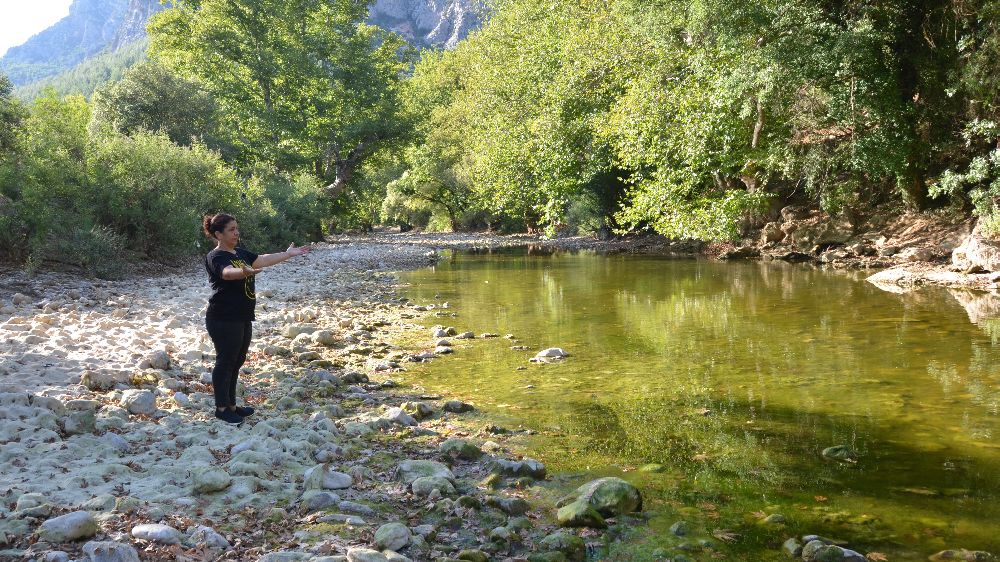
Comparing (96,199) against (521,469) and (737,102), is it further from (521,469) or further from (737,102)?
(737,102)

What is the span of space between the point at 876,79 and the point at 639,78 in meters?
6.73

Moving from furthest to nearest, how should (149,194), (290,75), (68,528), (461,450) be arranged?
(290,75)
(149,194)
(461,450)
(68,528)

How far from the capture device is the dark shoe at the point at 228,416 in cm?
581

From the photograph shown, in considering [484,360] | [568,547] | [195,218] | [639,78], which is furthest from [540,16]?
[568,547]

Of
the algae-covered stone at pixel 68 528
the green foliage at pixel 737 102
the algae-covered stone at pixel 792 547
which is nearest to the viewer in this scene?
the algae-covered stone at pixel 68 528

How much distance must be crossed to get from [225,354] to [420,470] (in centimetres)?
212

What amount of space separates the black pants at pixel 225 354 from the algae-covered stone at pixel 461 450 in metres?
1.96

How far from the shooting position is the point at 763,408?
257 inches

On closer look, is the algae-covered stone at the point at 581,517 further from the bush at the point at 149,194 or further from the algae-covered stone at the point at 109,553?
the bush at the point at 149,194

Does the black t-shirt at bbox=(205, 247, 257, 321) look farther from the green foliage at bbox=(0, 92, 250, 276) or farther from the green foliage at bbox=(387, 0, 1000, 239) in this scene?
the green foliage at bbox=(387, 0, 1000, 239)

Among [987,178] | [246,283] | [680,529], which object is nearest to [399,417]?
[246,283]

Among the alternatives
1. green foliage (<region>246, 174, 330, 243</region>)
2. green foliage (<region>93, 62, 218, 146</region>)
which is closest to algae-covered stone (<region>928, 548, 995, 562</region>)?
green foliage (<region>246, 174, 330, 243</region>)

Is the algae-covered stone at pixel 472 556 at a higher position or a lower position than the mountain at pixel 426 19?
lower

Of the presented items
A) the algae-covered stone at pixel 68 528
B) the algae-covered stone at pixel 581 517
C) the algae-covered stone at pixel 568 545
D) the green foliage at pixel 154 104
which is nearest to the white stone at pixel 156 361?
the algae-covered stone at pixel 68 528
